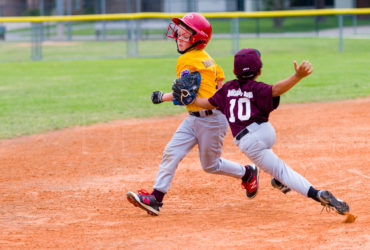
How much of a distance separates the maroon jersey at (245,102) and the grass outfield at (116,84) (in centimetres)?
516

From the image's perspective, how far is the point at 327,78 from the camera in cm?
1404

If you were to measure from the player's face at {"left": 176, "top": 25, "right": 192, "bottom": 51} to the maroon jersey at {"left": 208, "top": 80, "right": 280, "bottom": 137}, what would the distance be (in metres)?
0.65

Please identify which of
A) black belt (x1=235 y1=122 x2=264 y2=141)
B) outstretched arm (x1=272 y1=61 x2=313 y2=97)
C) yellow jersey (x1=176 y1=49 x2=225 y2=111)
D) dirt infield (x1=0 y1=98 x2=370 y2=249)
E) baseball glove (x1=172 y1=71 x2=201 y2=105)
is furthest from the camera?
yellow jersey (x1=176 y1=49 x2=225 y2=111)

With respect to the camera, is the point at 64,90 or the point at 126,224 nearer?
the point at 126,224

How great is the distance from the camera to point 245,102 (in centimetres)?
434

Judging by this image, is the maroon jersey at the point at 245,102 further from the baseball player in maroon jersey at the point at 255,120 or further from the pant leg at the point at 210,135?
the pant leg at the point at 210,135

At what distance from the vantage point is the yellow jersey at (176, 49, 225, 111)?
15.7ft

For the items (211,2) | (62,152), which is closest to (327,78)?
(62,152)

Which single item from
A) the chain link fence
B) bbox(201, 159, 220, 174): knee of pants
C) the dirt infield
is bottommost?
the dirt infield

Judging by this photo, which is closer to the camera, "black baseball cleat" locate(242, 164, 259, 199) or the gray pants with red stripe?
the gray pants with red stripe

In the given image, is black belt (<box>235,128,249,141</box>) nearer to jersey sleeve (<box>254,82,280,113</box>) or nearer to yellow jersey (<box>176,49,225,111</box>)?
jersey sleeve (<box>254,82,280,113</box>)

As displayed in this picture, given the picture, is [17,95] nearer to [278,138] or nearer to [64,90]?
[64,90]

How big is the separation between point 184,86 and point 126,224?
1.21m

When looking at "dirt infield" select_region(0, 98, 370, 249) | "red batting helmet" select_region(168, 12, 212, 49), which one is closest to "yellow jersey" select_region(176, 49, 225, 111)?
"red batting helmet" select_region(168, 12, 212, 49)
